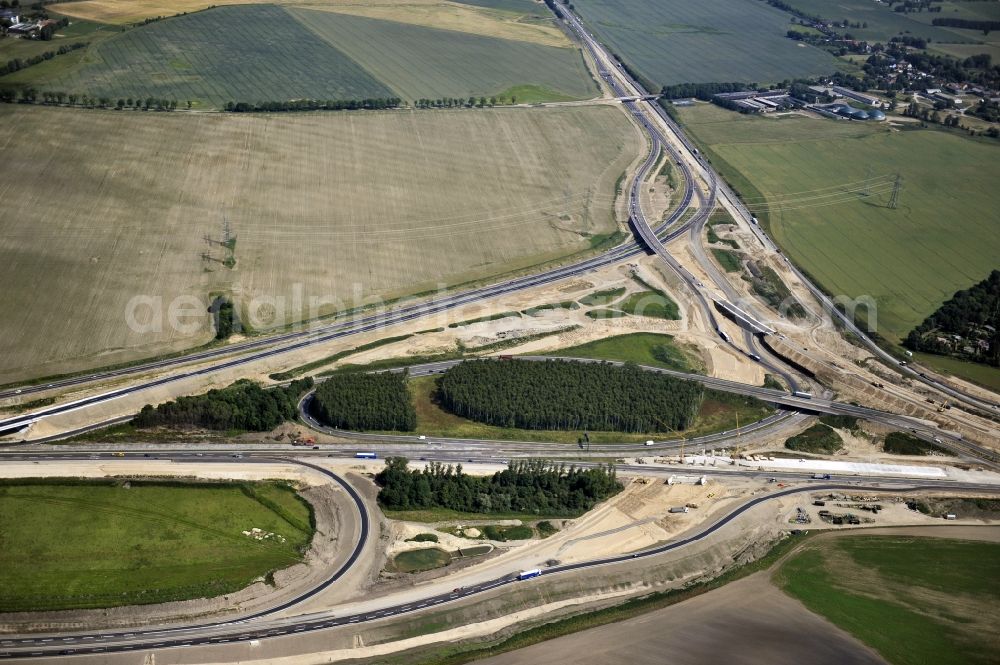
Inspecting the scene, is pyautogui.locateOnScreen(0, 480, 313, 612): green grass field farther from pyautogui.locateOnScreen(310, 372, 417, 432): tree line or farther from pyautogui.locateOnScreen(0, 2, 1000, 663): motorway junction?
pyautogui.locateOnScreen(310, 372, 417, 432): tree line

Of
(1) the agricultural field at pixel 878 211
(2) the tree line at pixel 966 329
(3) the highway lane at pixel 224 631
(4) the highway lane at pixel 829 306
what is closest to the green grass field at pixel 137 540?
(3) the highway lane at pixel 224 631

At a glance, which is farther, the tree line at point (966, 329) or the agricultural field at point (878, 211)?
the agricultural field at point (878, 211)

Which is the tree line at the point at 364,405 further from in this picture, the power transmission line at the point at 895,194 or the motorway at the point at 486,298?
the power transmission line at the point at 895,194

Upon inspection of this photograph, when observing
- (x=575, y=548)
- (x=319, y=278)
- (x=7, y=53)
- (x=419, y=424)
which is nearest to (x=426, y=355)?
(x=419, y=424)

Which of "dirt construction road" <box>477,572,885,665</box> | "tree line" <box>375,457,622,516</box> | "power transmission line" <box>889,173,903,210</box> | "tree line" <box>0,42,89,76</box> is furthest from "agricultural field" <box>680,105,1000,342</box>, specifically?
"tree line" <box>0,42,89,76</box>

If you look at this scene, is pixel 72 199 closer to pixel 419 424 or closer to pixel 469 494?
pixel 419 424

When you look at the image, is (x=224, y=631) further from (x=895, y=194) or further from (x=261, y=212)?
(x=895, y=194)
